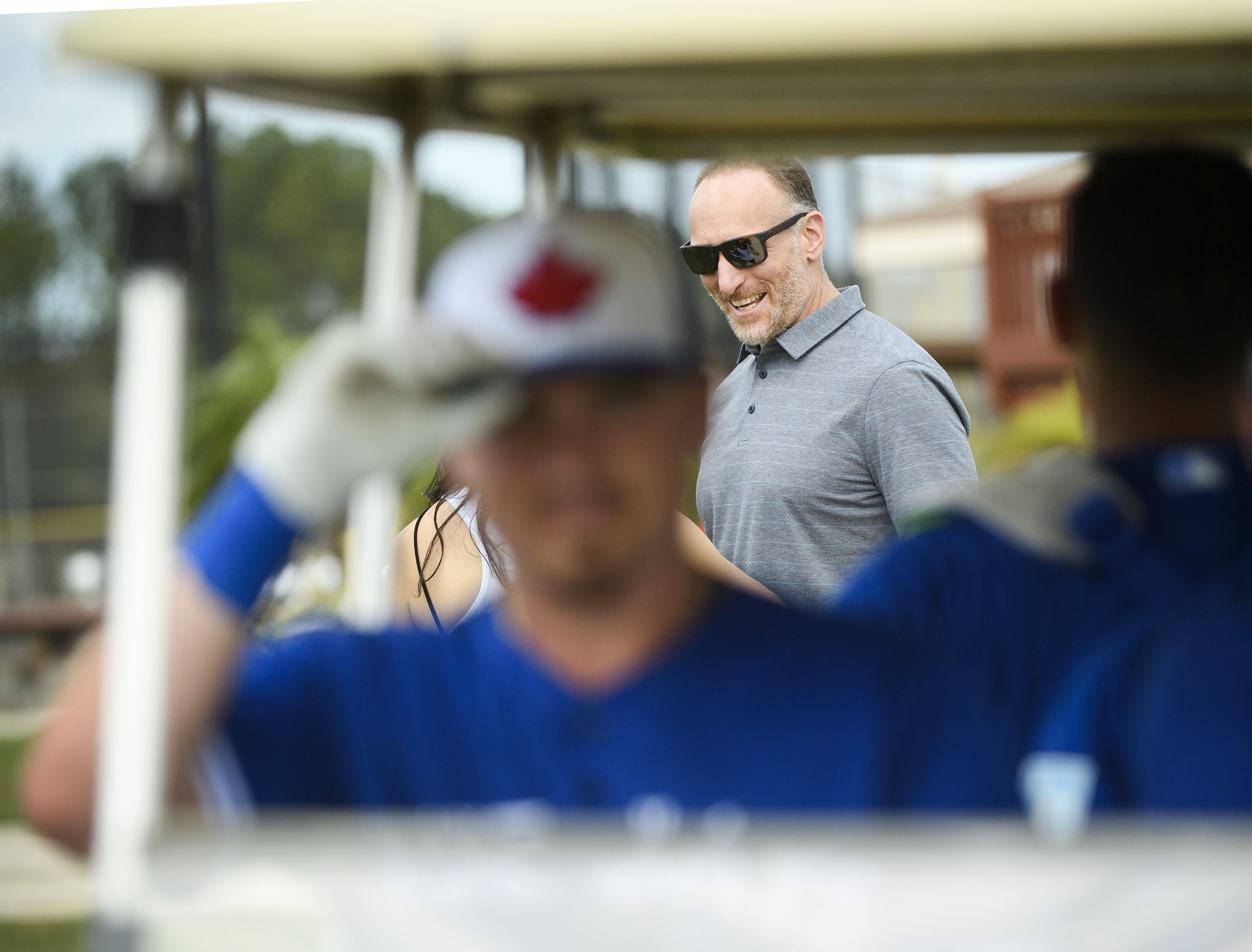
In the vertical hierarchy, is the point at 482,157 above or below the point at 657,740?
above

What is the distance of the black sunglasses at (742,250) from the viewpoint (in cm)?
223

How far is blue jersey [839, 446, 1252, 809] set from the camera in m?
1.43

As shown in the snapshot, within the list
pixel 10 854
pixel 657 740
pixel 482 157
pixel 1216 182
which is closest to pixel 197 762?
pixel 657 740

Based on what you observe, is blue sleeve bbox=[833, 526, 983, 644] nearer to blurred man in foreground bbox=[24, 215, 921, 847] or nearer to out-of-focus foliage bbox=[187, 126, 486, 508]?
blurred man in foreground bbox=[24, 215, 921, 847]

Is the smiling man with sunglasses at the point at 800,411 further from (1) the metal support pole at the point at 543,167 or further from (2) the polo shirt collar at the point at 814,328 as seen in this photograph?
(1) the metal support pole at the point at 543,167

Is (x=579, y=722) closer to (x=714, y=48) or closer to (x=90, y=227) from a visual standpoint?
(x=714, y=48)

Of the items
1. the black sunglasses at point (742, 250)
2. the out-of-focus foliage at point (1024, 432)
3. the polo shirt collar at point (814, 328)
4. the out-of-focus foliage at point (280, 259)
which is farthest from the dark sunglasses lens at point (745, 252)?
the out-of-focus foliage at point (1024, 432)

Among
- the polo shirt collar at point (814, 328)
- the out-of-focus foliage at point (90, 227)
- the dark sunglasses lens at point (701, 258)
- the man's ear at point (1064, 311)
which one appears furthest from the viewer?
the out-of-focus foliage at point (90, 227)

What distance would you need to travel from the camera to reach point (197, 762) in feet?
4.51

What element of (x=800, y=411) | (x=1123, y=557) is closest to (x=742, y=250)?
(x=800, y=411)

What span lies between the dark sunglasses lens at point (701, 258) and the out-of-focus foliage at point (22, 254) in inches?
545

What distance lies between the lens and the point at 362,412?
137cm

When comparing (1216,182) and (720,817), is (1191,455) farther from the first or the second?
(720,817)

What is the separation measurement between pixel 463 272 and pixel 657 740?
1.59 feet
